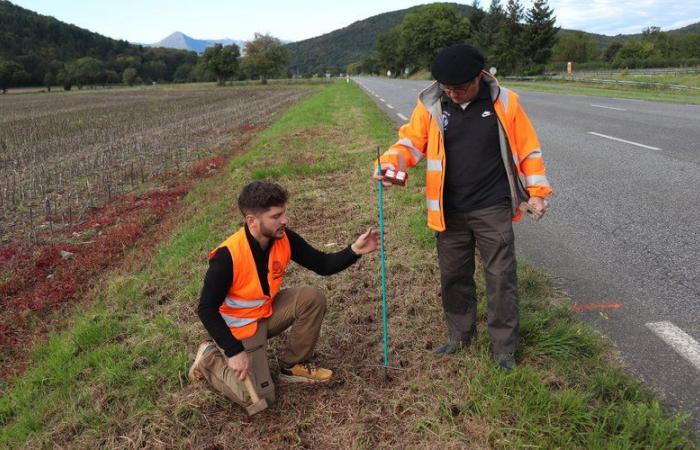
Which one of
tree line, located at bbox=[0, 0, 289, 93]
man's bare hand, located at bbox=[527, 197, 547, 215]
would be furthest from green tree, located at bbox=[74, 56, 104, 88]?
man's bare hand, located at bbox=[527, 197, 547, 215]

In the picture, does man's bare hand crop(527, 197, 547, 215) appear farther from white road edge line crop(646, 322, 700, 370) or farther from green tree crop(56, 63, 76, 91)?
green tree crop(56, 63, 76, 91)

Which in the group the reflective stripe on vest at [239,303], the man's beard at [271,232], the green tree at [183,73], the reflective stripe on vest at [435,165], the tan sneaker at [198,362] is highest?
the green tree at [183,73]

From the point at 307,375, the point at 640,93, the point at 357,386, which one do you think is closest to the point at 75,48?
the point at 640,93

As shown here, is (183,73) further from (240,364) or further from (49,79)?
(240,364)

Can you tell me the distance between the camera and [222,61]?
275 ft

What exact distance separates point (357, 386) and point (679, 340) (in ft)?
6.79

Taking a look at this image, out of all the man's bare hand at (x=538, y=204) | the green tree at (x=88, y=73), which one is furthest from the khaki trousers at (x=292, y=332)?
the green tree at (x=88, y=73)

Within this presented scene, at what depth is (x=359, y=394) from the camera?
2.97 metres

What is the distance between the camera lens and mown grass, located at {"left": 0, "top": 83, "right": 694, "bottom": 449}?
253 centimetres

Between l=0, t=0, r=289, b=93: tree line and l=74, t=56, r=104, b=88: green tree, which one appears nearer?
l=0, t=0, r=289, b=93: tree line

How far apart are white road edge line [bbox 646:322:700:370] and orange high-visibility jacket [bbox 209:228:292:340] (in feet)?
8.13

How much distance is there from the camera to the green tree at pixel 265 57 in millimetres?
84625

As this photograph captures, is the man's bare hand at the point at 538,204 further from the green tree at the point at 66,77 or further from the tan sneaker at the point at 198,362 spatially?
the green tree at the point at 66,77

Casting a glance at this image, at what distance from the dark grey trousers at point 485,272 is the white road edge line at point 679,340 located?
40.5 inches
